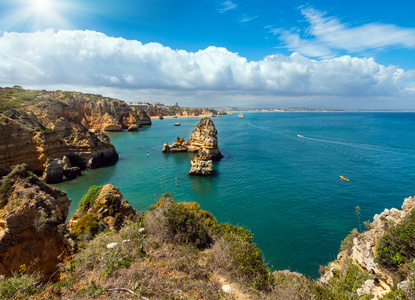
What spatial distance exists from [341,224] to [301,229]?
4510mm

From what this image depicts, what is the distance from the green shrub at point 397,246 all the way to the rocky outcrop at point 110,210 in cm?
1332

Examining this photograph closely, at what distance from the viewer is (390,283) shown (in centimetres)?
722

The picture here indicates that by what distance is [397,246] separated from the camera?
7602mm

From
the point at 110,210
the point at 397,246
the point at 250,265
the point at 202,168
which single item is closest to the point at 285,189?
the point at 202,168

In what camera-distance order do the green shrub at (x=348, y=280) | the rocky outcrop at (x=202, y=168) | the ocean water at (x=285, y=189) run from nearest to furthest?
1. the green shrub at (x=348, y=280)
2. the ocean water at (x=285, y=189)
3. the rocky outcrop at (x=202, y=168)

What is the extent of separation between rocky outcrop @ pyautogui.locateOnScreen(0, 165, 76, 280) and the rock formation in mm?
25008

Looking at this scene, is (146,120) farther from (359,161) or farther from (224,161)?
(359,161)

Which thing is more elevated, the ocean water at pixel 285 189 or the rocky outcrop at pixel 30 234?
the rocky outcrop at pixel 30 234

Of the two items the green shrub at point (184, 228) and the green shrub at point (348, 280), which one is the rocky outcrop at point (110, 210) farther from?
the green shrub at point (348, 280)

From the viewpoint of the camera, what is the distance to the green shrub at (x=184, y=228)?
8.66 m

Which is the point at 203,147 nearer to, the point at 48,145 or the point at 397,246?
the point at 48,145

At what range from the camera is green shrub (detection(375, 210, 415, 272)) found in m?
7.28

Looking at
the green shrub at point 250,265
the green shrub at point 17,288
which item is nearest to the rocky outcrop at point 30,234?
the green shrub at point 17,288

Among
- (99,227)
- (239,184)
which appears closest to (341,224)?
(239,184)
